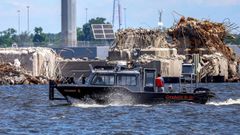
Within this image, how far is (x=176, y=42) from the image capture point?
14362 cm

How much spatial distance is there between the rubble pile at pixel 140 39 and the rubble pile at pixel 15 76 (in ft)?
71.5

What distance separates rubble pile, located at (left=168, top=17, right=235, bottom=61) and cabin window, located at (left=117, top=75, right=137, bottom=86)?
76276 mm

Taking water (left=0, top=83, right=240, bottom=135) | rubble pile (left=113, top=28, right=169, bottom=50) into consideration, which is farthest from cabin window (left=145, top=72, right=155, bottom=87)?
rubble pile (left=113, top=28, right=169, bottom=50)

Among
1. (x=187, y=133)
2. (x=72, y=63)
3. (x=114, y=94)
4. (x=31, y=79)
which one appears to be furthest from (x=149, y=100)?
(x=72, y=63)

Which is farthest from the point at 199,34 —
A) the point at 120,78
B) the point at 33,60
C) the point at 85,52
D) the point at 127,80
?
the point at 120,78

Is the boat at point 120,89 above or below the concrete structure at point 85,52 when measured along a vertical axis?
below

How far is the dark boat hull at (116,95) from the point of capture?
201 ft

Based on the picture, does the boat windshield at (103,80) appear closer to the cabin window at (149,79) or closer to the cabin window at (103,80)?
the cabin window at (103,80)

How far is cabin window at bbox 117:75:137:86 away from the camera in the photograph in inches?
2423

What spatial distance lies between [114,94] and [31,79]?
61659 mm

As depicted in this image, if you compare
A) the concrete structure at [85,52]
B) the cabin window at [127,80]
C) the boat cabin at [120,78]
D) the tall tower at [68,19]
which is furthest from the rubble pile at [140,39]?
the cabin window at [127,80]

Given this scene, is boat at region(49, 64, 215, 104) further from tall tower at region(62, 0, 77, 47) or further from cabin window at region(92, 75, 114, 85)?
tall tower at region(62, 0, 77, 47)

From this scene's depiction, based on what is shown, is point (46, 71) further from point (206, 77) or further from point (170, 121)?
point (170, 121)

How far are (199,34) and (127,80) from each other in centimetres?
7783
